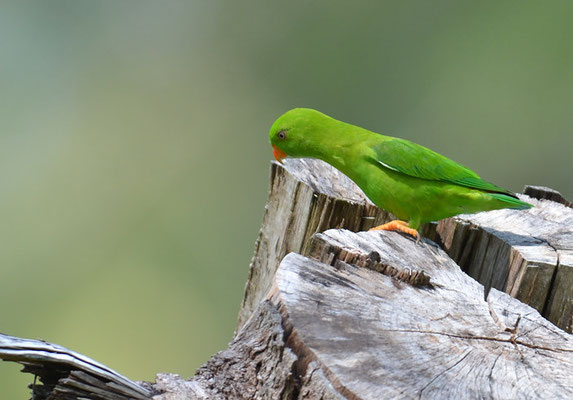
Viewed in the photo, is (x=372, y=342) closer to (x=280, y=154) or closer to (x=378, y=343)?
(x=378, y=343)

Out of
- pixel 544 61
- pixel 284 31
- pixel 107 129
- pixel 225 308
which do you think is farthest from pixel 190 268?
pixel 544 61

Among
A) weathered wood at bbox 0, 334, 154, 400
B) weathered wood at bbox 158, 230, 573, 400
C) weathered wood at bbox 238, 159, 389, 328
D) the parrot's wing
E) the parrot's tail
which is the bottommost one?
weathered wood at bbox 0, 334, 154, 400

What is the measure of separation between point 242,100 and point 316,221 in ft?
16.1

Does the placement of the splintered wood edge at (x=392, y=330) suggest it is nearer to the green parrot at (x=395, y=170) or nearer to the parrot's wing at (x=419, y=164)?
the green parrot at (x=395, y=170)

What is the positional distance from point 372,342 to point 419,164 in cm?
174

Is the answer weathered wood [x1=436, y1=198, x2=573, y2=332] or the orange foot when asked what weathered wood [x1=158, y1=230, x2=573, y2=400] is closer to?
weathered wood [x1=436, y1=198, x2=573, y2=332]

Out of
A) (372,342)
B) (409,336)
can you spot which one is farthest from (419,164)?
(372,342)

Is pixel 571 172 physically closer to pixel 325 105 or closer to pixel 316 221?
pixel 325 105

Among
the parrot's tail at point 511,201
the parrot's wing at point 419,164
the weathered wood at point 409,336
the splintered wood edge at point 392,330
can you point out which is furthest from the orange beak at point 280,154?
the splintered wood edge at point 392,330

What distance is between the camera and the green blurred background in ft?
21.6

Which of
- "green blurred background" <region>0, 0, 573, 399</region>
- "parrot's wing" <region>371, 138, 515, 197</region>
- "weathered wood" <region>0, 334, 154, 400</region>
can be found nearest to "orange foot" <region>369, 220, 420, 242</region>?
"parrot's wing" <region>371, 138, 515, 197</region>

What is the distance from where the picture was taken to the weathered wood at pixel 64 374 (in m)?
1.53

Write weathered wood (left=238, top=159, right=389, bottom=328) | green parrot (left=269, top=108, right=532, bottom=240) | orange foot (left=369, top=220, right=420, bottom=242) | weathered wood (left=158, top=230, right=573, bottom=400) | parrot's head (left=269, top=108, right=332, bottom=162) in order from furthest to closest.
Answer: parrot's head (left=269, top=108, right=332, bottom=162), green parrot (left=269, top=108, right=532, bottom=240), weathered wood (left=238, top=159, right=389, bottom=328), orange foot (left=369, top=220, right=420, bottom=242), weathered wood (left=158, top=230, right=573, bottom=400)

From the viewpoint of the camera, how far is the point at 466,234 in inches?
119
